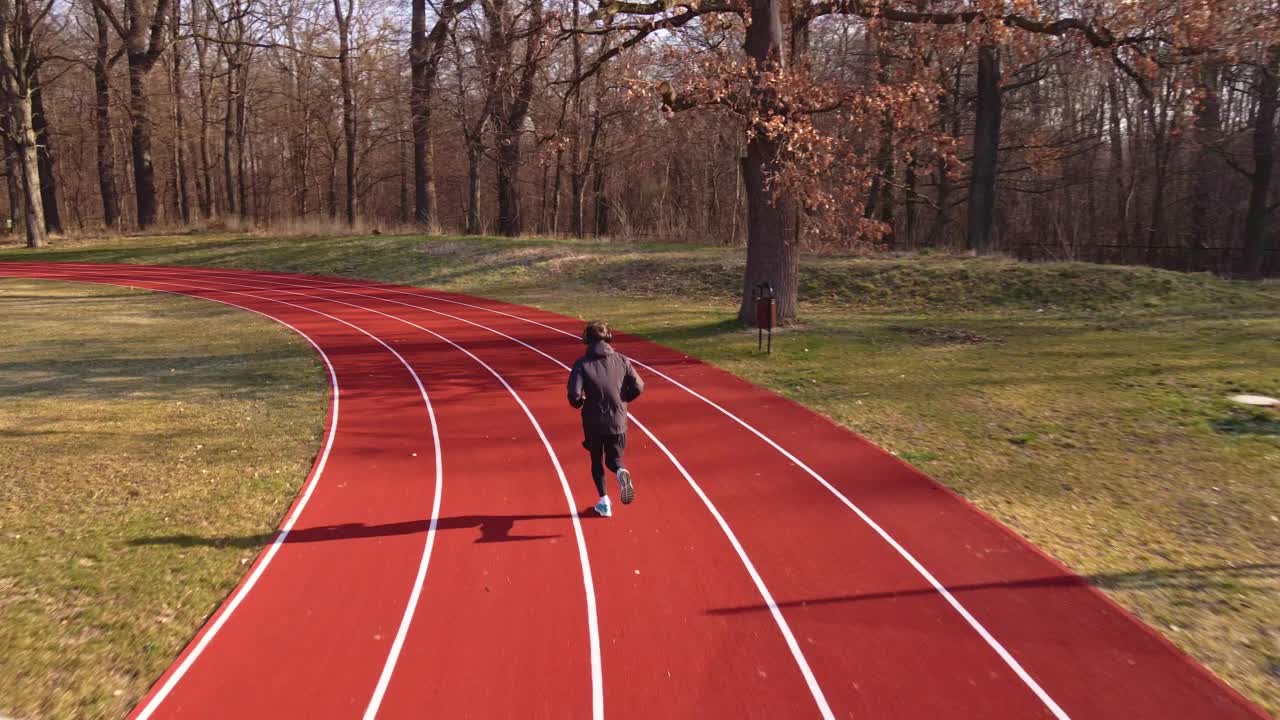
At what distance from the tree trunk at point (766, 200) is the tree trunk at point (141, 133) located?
120 ft

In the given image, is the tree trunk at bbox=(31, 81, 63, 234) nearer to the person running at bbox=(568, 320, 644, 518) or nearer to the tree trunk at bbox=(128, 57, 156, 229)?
the tree trunk at bbox=(128, 57, 156, 229)

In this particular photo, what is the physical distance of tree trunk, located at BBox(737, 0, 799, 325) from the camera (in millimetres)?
15594

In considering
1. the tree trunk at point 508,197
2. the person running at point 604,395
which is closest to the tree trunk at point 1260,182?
the tree trunk at point 508,197

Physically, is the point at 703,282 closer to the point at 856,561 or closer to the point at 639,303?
the point at 639,303

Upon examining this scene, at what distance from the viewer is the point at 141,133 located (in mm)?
41625

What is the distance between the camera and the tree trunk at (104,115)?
1597 inches

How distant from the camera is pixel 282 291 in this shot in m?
26.3

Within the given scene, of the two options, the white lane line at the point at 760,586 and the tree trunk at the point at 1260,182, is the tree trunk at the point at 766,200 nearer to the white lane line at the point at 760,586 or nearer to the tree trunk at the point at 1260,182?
the white lane line at the point at 760,586

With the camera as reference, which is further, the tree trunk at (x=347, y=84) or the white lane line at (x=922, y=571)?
the tree trunk at (x=347, y=84)

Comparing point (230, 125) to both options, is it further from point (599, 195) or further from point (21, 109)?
point (599, 195)

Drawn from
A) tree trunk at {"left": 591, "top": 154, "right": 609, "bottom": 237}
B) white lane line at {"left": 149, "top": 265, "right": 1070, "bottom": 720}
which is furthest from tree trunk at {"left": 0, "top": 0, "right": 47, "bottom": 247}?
white lane line at {"left": 149, "top": 265, "right": 1070, "bottom": 720}

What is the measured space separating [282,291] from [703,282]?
45.7ft

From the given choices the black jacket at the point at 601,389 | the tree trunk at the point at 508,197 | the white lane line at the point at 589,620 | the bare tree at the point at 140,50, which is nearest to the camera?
the white lane line at the point at 589,620

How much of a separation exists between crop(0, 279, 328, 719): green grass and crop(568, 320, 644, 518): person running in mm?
3063
